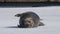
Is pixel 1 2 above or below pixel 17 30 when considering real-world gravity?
above

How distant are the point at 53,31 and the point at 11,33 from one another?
61cm

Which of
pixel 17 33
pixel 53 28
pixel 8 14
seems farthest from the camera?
pixel 8 14

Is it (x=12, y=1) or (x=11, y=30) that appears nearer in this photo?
(x=11, y=30)

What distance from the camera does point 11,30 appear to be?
396cm

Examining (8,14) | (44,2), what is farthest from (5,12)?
(44,2)

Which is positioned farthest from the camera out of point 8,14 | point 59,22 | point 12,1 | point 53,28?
point 12,1

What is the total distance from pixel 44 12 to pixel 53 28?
6.30 feet

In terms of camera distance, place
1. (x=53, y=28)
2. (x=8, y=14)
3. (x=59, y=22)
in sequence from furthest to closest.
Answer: (x=8, y=14)
(x=59, y=22)
(x=53, y=28)

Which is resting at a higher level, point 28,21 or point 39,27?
point 28,21

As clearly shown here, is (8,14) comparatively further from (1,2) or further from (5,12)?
(1,2)

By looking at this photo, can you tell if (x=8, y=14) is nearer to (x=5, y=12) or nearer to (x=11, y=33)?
(x=5, y=12)

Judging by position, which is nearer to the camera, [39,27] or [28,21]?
[28,21]

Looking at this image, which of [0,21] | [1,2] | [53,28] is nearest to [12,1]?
[1,2]

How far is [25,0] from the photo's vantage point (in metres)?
6.76
